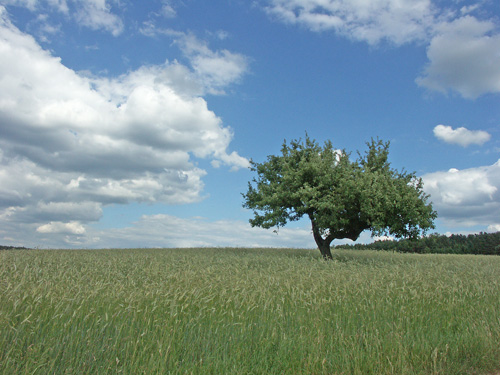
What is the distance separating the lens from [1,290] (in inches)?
340

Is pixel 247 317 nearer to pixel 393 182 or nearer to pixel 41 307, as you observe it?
pixel 41 307

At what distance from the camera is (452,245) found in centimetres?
6012

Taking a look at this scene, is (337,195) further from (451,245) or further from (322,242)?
(451,245)

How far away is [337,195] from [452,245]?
155ft

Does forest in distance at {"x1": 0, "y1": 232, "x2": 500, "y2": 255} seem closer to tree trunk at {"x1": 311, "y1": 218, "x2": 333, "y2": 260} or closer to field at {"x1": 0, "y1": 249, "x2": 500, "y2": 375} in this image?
tree trunk at {"x1": 311, "y1": 218, "x2": 333, "y2": 260}

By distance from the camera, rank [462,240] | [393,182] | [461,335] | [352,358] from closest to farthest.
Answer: [352,358] < [461,335] < [393,182] < [462,240]

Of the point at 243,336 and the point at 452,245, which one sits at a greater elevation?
the point at 452,245

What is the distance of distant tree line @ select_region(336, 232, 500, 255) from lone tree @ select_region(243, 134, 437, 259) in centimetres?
3360

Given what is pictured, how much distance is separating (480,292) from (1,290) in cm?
1503

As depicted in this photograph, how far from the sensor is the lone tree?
75.4ft

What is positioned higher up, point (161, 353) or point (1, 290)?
point (1, 290)

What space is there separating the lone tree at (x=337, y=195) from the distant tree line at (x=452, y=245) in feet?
110

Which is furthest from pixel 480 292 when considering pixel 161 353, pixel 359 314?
pixel 161 353

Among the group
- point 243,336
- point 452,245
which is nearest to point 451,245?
point 452,245
